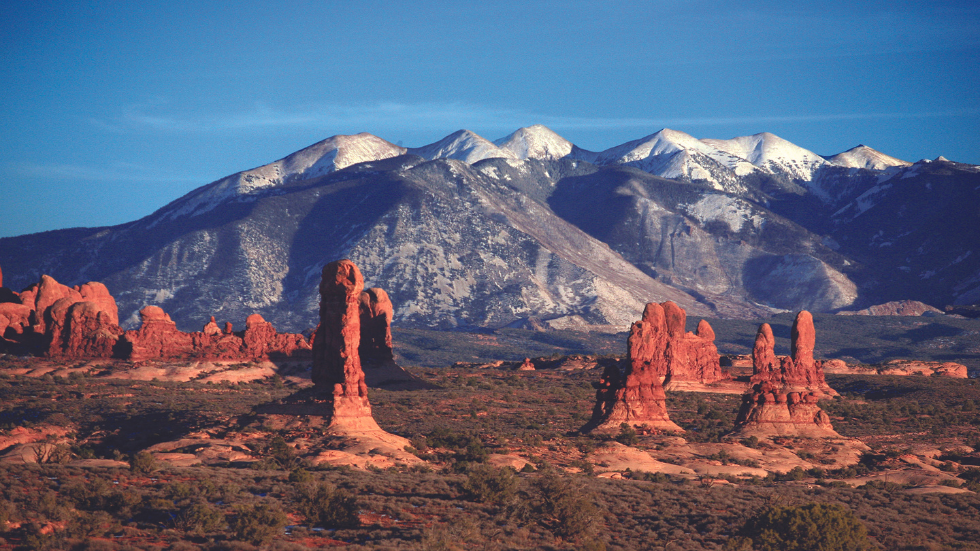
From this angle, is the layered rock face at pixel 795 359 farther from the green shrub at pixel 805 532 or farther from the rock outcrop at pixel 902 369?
the green shrub at pixel 805 532

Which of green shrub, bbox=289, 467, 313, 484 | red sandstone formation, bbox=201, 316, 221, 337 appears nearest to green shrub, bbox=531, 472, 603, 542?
green shrub, bbox=289, 467, 313, 484

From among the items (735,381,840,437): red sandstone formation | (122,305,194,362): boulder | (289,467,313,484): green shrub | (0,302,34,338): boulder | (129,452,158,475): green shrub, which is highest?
(0,302,34,338): boulder

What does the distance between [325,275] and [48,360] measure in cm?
3711

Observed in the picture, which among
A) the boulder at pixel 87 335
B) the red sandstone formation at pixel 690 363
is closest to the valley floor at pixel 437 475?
the boulder at pixel 87 335

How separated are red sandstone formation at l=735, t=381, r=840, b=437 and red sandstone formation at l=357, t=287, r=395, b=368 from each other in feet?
114

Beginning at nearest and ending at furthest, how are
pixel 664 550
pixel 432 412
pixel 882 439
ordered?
1. pixel 664 550
2. pixel 882 439
3. pixel 432 412

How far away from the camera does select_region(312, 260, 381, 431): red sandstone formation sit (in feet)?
158

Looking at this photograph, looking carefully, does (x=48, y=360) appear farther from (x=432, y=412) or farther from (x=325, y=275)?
(x=325, y=275)

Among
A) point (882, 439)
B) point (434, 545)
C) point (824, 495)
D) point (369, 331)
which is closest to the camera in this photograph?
point (434, 545)

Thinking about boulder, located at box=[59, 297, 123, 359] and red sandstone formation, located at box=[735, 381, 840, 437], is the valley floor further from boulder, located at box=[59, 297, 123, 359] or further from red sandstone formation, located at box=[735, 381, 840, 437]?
boulder, located at box=[59, 297, 123, 359]

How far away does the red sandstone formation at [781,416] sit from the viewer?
53.5 metres

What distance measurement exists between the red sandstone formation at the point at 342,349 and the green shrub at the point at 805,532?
72.7ft

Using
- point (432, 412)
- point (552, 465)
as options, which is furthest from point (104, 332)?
point (552, 465)

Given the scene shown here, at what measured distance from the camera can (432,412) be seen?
2584 inches
